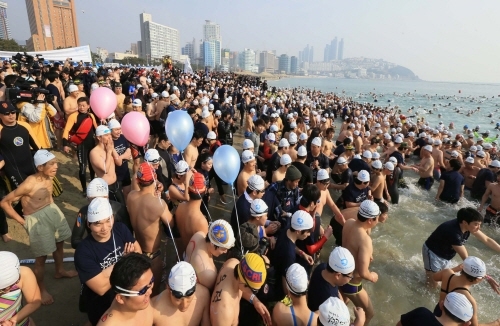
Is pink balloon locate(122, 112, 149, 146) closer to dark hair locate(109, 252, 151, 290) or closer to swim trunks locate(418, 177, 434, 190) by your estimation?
dark hair locate(109, 252, 151, 290)

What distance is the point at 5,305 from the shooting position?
6.25 feet

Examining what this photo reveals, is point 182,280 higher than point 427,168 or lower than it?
higher

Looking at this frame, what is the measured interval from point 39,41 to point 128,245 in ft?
273

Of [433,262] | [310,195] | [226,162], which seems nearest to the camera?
[310,195]

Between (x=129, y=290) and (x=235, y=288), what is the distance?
892 millimetres

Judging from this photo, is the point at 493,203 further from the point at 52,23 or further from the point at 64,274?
the point at 52,23

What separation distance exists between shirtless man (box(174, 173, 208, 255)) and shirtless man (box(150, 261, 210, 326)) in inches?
36.8

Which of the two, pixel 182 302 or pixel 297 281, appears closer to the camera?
pixel 182 302

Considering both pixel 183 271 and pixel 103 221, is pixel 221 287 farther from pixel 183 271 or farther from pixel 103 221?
pixel 103 221

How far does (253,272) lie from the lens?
216 centimetres

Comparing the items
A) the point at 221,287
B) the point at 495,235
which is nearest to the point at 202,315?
the point at 221,287

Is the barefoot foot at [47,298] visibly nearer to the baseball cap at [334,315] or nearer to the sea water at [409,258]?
the baseball cap at [334,315]

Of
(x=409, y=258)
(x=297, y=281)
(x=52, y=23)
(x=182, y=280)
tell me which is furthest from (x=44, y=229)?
(x=52, y=23)

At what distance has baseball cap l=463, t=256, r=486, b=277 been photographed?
284 cm
